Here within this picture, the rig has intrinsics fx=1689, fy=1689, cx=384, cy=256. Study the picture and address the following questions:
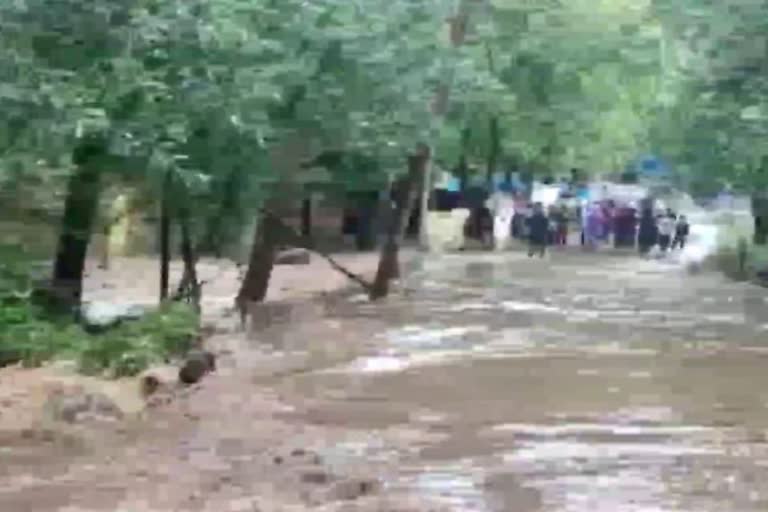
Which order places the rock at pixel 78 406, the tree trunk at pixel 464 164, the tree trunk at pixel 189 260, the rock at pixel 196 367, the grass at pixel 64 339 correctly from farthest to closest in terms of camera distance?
the tree trunk at pixel 464 164
the tree trunk at pixel 189 260
the rock at pixel 196 367
the grass at pixel 64 339
the rock at pixel 78 406

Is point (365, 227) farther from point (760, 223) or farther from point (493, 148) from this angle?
point (760, 223)

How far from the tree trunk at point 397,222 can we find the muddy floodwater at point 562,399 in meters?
0.45

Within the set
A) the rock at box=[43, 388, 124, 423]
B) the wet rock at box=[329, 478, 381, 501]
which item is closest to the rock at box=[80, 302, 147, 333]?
the rock at box=[43, 388, 124, 423]

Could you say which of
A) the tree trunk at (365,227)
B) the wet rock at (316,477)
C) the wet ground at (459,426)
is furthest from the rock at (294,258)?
the wet rock at (316,477)

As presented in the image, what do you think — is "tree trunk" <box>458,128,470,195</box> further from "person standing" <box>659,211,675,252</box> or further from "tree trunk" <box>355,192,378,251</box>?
"person standing" <box>659,211,675,252</box>

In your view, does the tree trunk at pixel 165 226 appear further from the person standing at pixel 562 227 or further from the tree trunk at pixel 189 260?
the person standing at pixel 562 227

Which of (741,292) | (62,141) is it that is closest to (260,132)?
(62,141)

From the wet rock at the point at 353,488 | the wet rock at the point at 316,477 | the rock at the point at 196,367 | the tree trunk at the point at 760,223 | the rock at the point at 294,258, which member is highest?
the wet rock at the point at 353,488

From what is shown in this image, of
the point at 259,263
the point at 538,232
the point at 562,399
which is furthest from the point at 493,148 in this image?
the point at 562,399

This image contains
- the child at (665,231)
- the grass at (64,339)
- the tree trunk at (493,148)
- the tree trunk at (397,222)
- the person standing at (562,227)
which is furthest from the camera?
the person standing at (562,227)

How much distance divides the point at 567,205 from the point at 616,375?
130ft

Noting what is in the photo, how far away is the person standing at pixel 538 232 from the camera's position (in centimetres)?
4734

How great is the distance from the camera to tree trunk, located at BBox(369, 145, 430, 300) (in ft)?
93.4

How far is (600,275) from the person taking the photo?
1471 inches
